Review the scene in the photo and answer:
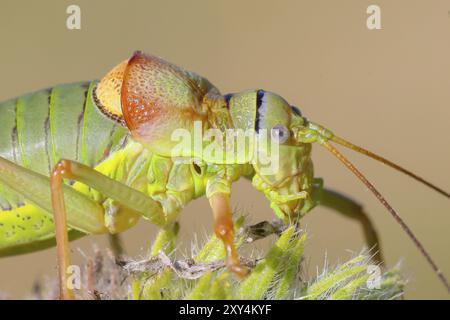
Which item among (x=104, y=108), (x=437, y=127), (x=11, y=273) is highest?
(x=104, y=108)

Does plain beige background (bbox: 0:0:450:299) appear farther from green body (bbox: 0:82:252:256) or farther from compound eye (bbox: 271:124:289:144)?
compound eye (bbox: 271:124:289:144)

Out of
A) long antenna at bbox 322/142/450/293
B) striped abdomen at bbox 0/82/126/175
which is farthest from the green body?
long antenna at bbox 322/142/450/293

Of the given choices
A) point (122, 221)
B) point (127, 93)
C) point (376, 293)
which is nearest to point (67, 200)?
point (122, 221)

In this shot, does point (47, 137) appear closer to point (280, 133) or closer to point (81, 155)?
point (81, 155)

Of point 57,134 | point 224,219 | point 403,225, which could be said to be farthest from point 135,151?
point 403,225

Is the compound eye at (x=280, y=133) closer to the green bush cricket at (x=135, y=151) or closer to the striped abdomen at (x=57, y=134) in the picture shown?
the green bush cricket at (x=135, y=151)
